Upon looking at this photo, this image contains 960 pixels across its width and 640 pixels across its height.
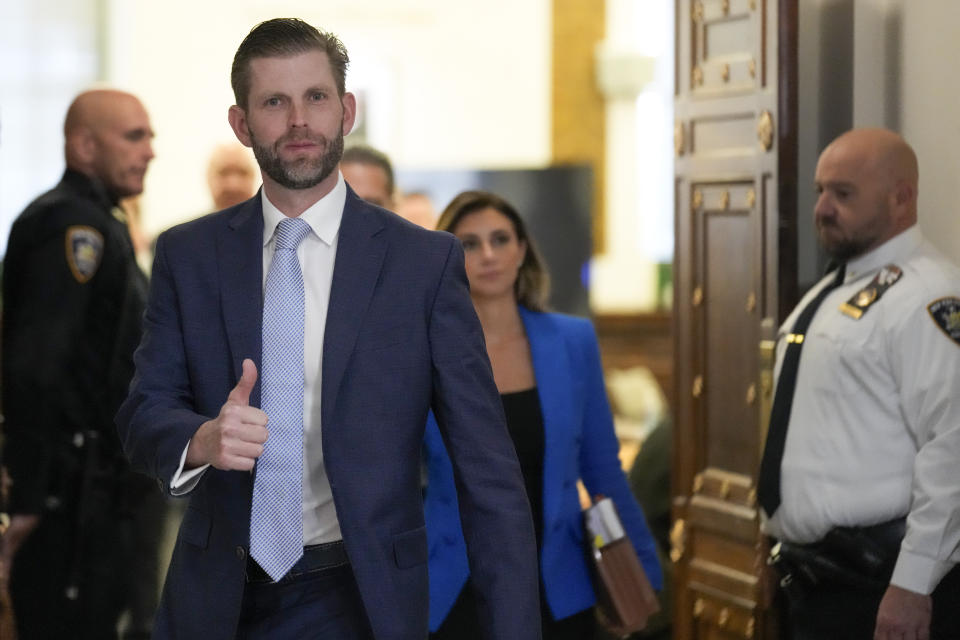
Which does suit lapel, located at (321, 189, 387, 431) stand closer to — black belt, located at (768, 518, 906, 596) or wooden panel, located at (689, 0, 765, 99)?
black belt, located at (768, 518, 906, 596)

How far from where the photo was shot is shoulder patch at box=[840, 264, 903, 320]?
3168 mm

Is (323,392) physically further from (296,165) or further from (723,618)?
(723,618)

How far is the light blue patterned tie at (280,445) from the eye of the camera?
195 cm

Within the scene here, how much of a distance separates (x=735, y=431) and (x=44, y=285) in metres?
2.09

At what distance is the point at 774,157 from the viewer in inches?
151

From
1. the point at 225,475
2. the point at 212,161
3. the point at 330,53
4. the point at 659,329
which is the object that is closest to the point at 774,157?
the point at 330,53

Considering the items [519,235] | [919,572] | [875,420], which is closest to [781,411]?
[875,420]

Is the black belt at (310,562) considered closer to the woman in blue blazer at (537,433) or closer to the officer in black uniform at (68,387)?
the woman in blue blazer at (537,433)

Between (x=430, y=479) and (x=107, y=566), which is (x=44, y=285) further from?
(x=430, y=479)

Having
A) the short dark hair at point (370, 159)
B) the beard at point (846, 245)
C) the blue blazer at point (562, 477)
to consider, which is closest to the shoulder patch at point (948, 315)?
the beard at point (846, 245)

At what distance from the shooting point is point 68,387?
381cm

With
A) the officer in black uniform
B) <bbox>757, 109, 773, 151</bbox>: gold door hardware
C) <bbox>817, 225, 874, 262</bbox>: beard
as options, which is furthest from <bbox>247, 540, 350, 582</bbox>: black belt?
<bbox>757, 109, 773, 151</bbox>: gold door hardware

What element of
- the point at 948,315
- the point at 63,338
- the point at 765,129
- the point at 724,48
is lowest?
the point at 63,338

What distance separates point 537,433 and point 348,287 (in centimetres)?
127
